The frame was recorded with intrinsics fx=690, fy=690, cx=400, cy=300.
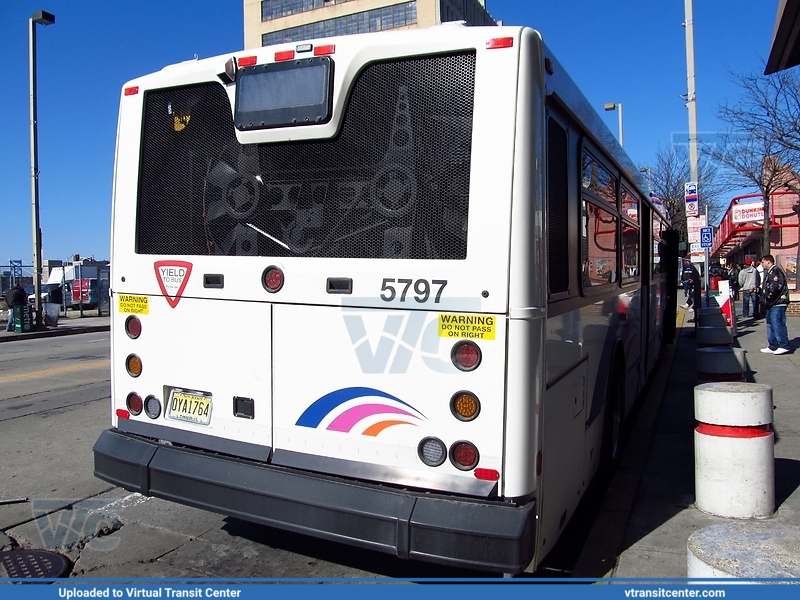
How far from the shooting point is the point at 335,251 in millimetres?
3701

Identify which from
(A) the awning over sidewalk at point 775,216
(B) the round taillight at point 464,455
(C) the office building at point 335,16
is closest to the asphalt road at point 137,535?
(B) the round taillight at point 464,455

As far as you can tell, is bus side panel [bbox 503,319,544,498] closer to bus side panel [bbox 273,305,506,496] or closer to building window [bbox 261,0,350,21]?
bus side panel [bbox 273,305,506,496]

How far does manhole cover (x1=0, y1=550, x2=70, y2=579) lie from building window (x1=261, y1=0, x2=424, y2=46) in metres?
72.6

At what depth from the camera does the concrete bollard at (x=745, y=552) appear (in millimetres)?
2889

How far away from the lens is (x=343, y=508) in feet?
11.1

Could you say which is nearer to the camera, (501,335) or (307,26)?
(501,335)

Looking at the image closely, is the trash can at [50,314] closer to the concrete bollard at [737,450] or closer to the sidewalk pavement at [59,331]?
the sidewalk pavement at [59,331]

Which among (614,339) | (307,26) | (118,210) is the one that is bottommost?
(614,339)

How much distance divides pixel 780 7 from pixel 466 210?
5381 millimetres

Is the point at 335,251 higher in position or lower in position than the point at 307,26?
lower

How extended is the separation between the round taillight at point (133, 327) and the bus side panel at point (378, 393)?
1112mm

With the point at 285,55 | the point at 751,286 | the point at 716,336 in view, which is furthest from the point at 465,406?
the point at 751,286

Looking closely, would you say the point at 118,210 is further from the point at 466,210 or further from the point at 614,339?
the point at 614,339

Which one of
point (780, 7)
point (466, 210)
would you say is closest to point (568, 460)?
point (466, 210)
